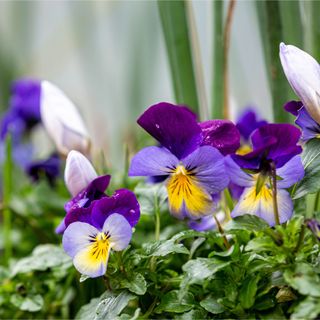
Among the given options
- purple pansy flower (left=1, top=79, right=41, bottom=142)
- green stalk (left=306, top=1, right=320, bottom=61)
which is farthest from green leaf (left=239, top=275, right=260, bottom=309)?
purple pansy flower (left=1, top=79, right=41, bottom=142)

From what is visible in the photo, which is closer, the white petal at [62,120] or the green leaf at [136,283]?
the green leaf at [136,283]

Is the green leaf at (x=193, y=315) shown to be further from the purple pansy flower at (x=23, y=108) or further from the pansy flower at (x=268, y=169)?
the purple pansy flower at (x=23, y=108)

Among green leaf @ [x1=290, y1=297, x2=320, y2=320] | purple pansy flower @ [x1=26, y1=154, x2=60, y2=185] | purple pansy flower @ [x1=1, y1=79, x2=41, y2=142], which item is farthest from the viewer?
purple pansy flower @ [x1=1, y1=79, x2=41, y2=142]

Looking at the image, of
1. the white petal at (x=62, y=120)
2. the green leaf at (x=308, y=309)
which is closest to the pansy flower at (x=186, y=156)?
the green leaf at (x=308, y=309)

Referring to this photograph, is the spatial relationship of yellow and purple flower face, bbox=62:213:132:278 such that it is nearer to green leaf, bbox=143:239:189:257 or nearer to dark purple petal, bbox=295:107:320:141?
green leaf, bbox=143:239:189:257

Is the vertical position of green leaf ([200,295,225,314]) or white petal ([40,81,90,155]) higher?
white petal ([40,81,90,155])

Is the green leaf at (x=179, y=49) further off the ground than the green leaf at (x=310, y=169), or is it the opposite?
the green leaf at (x=179, y=49)
